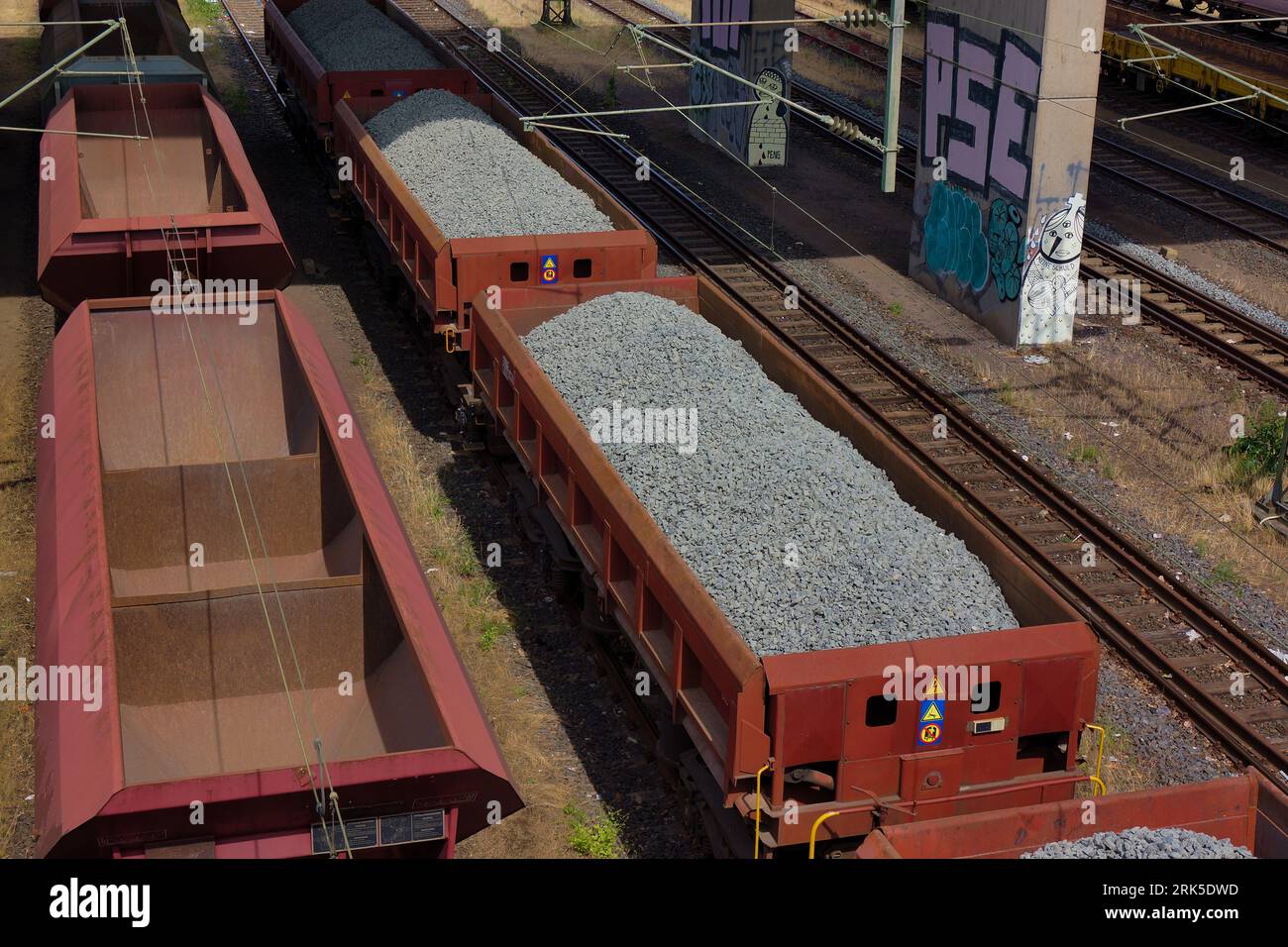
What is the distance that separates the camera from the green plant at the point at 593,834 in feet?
33.4

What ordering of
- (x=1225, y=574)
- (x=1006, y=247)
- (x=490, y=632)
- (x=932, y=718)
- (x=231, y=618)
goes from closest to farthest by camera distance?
1. (x=932, y=718)
2. (x=231, y=618)
3. (x=490, y=632)
4. (x=1225, y=574)
5. (x=1006, y=247)

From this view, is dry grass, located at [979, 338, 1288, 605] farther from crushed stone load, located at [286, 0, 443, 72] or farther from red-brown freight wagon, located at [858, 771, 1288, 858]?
crushed stone load, located at [286, 0, 443, 72]

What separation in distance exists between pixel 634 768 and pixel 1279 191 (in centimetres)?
2085

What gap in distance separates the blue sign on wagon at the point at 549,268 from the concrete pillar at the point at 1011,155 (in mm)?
7202

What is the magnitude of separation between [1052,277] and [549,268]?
7751 millimetres

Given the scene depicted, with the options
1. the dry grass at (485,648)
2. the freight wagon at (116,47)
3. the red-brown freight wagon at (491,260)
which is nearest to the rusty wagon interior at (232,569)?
the dry grass at (485,648)

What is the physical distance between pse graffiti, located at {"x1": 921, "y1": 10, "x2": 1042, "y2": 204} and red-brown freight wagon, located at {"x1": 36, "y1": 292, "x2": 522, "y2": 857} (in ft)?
33.5

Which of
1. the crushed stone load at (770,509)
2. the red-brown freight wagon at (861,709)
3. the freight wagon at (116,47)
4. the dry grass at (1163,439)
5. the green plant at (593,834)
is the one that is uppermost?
the freight wagon at (116,47)

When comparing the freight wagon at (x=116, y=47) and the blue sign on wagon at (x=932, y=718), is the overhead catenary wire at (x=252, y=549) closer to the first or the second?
the blue sign on wagon at (x=932, y=718)

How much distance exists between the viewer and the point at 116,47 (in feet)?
89.2

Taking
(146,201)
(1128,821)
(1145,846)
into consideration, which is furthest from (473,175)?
(1145,846)

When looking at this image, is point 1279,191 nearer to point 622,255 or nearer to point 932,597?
point 622,255

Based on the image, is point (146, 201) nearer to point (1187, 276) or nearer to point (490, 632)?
point (490, 632)

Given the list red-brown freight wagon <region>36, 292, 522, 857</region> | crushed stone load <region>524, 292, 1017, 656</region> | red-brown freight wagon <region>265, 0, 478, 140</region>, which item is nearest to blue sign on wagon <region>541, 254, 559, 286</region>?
red-brown freight wagon <region>36, 292, 522, 857</region>
